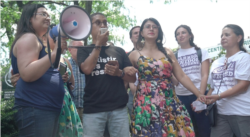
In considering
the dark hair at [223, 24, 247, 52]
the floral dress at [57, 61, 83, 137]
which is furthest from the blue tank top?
the dark hair at [223, 24, 247, 52]

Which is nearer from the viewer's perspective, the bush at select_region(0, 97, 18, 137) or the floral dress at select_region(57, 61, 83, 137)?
the bush at select_region(0, 97, 18, 137)

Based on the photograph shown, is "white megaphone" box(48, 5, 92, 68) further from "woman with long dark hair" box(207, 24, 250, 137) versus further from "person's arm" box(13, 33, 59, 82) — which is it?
"woman with long dark hair" box(207, 24, 250, 137)

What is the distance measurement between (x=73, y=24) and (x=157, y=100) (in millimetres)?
1313

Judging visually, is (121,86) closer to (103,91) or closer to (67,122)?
(103,91)

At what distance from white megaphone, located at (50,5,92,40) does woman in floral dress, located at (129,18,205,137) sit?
3.27ft

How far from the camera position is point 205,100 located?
3188 mm

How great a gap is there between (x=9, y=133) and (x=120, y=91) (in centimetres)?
117

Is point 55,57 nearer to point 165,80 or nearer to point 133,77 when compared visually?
point 133,77

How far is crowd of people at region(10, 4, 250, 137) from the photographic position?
2158mm

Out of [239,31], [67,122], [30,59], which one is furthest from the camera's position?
[239,31]

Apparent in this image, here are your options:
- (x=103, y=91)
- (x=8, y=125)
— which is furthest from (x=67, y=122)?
(x=8, y=125)

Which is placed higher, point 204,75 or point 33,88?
point 33,88

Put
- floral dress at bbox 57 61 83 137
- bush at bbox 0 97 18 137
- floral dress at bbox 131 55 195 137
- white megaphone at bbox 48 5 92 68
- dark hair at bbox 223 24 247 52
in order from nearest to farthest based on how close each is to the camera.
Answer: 1. white megaphone at bbox 48 5 92 68
2. bush at bbox 0 97 18 137
3. floral dress at bbox 57 61 83 137
4. floral dress at bbox 131 55 195 137
5. dark hair at bbox 223 24 247 52

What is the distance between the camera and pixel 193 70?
148 inches
